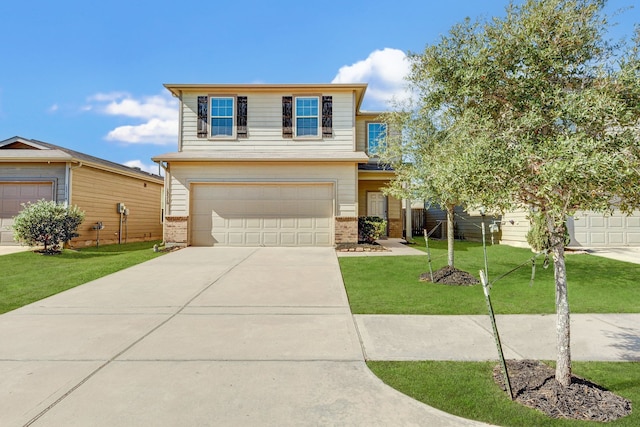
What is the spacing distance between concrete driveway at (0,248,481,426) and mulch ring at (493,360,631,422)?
708 millimetres

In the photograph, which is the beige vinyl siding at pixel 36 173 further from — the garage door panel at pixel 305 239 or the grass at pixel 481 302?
the grass at pixel 481 302

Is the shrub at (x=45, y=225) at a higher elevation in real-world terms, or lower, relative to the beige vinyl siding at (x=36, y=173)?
lower

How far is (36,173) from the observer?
1340 centimetres

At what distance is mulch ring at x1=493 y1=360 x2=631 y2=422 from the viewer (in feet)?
8.18

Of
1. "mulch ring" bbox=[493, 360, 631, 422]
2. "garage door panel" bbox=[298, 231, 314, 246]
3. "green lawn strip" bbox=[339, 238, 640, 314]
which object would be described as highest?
Result: "garage door panel" bbox=[298, 231, 314, 246]

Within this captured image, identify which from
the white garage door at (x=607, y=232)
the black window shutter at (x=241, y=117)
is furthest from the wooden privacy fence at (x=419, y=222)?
the black window shutter at (x=241, y=117)

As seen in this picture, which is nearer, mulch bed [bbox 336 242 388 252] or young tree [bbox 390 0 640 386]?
young tree [bbox 390 0 640 386]

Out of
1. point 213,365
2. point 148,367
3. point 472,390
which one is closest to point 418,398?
point 472,390

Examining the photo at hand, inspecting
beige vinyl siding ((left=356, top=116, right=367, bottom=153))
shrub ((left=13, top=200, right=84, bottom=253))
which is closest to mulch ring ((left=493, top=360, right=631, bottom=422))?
shrub ((left=13, top=200, right=84, bottom=253))

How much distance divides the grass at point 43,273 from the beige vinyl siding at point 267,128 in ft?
16.5

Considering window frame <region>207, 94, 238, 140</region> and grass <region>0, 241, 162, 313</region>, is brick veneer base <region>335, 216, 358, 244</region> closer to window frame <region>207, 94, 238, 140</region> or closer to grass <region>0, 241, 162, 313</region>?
window frame <region>207, 94, 238, 140</region>

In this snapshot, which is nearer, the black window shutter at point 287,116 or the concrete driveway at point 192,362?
the concrete driveway at point 192,362

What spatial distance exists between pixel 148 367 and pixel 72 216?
12.0 meters

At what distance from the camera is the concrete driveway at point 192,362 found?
98.3 inches
